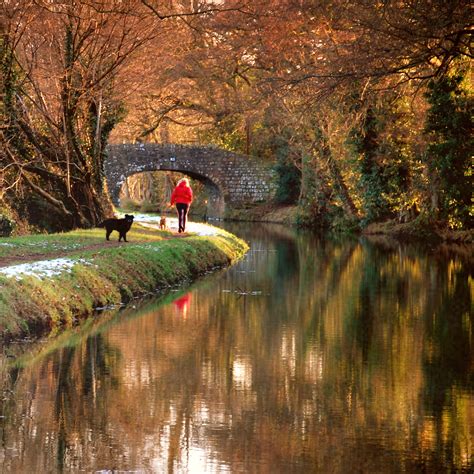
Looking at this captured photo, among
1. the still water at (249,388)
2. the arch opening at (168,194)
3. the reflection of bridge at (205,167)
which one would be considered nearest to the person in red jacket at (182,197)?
the still water at (249,388)

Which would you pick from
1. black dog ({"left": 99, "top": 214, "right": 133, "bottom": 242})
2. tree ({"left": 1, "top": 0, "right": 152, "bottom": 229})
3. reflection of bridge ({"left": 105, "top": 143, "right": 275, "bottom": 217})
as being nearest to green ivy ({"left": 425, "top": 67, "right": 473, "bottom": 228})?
tree ({"left": 1, "top": 0, "right": 152, "bottom": 229})

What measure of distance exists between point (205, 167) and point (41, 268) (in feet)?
153

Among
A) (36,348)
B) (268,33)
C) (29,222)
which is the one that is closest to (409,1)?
(36,348)

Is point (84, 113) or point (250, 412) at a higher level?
point (84, 113)

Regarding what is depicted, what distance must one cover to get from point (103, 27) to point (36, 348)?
16179 millimetres

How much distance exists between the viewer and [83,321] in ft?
60.0

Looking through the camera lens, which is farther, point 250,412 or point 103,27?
point 103,27

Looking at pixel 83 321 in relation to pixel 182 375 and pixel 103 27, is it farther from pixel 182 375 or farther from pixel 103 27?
pixel 103 27

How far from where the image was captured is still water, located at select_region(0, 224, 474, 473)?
10.0 m

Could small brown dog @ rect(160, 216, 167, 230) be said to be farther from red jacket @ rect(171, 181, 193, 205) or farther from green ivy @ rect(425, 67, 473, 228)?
green ivy @ rect(425, 67, 473, 228)

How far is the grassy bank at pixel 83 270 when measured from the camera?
17016 mm

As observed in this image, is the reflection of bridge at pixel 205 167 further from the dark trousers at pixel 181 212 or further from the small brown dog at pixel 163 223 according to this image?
the dark trousers at pixel 181 212

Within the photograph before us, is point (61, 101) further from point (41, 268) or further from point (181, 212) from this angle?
point (41, 268)

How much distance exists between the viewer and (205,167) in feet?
215
